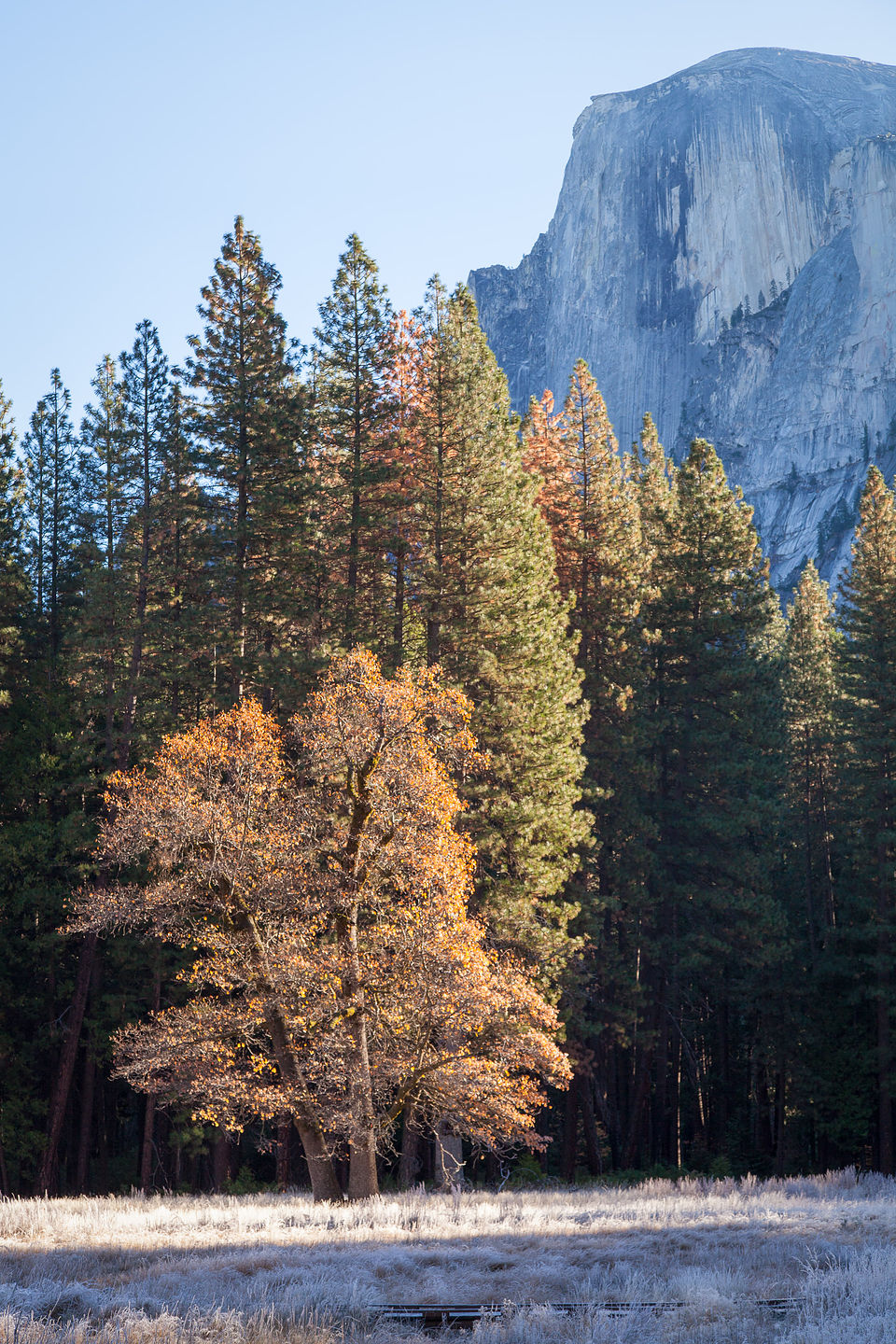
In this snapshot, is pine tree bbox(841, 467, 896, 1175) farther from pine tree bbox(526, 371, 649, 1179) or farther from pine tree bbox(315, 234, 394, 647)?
pine tree bbox(315, 234, 394, 647)

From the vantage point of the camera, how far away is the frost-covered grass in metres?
7.79

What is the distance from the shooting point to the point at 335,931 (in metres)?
17.7

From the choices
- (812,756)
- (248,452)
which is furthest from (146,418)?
(812,756)

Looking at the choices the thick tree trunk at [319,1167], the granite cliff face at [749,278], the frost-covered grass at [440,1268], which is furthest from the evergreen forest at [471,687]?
the granite cliff face at [749,278]

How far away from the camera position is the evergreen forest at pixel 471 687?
81.6 ft

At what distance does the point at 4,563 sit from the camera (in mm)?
31453

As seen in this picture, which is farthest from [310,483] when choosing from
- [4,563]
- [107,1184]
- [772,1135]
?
[772,1135]

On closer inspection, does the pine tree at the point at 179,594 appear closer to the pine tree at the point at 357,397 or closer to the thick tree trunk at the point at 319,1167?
the pine tree at the point at 357,397

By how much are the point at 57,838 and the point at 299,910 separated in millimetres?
13410

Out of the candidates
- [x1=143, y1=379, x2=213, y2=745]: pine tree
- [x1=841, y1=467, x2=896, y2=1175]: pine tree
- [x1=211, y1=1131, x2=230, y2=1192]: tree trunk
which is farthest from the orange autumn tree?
[x1=841, y1=467, x2=896, y2=1175]: pine tree

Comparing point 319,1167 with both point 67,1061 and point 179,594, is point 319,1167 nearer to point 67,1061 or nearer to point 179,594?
point 67,1061

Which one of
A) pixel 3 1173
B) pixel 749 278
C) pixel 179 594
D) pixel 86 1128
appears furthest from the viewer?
pixel 749 278

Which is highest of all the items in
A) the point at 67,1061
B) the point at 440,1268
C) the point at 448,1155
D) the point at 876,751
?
the point at 876,751

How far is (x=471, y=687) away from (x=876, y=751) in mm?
14562
